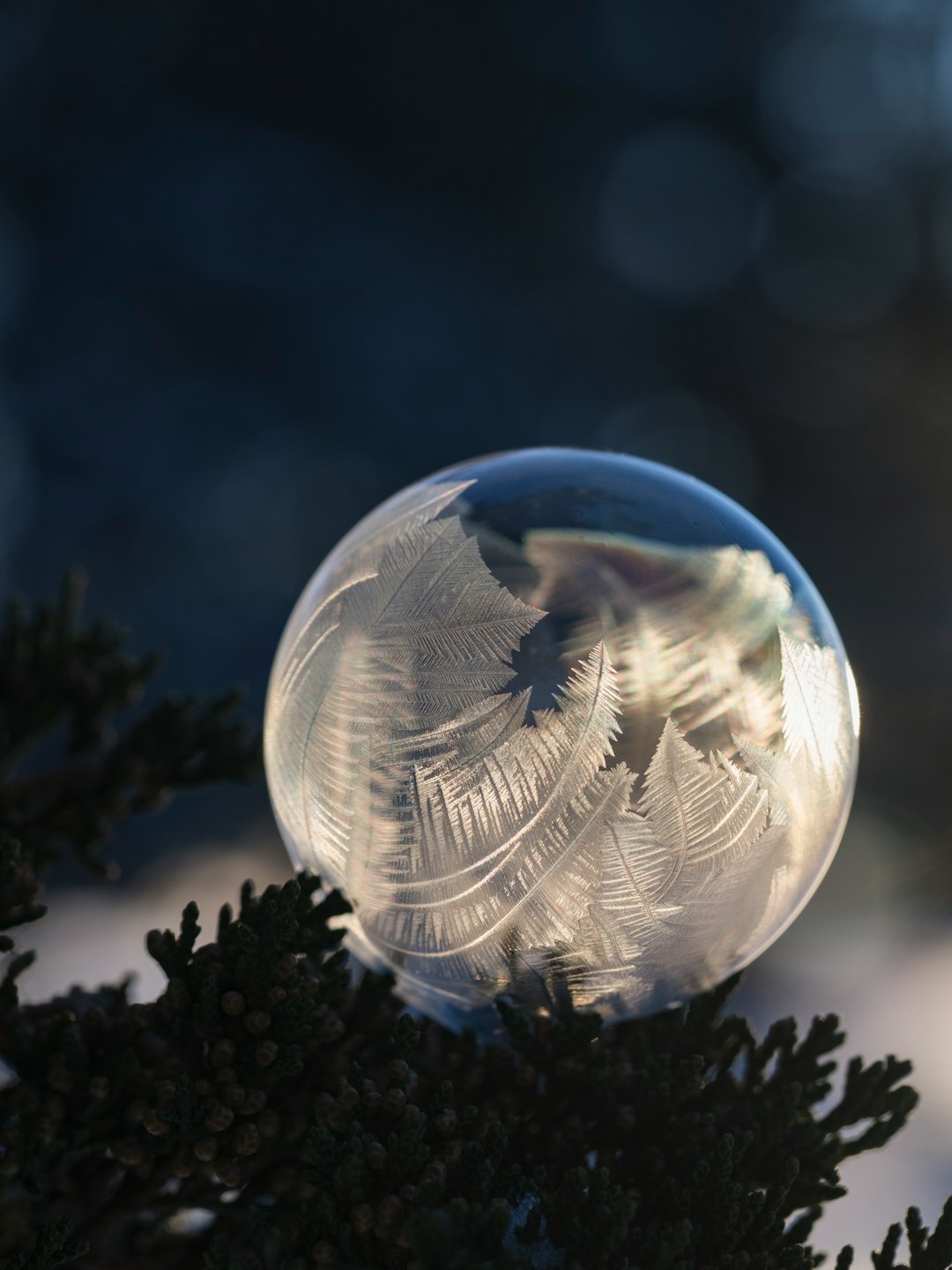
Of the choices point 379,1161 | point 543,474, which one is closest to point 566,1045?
point 379,1161

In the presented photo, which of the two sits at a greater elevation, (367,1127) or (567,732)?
(567,732)

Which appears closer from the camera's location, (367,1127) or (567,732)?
(567,732)

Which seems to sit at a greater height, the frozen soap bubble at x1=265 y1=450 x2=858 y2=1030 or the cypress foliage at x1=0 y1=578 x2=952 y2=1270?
the frozen soap bubble at x1=265 y1=450 x2=858 y2=1030

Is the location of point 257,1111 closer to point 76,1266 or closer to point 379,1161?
point 379,1161

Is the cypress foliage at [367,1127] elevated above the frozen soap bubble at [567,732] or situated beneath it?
situated beneath
